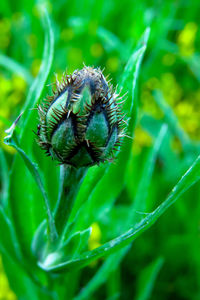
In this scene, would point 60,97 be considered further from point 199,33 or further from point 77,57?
point 199,33

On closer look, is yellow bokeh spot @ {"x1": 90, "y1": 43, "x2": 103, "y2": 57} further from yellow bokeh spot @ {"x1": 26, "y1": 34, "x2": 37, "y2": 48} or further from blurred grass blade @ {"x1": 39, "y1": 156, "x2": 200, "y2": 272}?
blurred grass blade @ {"x1": 39, "y1": 156, "x2": 200, "y2": 272}

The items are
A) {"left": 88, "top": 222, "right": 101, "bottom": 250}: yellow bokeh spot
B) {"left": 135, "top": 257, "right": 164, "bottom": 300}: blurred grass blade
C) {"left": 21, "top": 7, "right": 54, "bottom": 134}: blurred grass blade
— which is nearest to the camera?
{"left": 21, "top": 7, "right": 54, "bottom": 134}: blurred grass blade

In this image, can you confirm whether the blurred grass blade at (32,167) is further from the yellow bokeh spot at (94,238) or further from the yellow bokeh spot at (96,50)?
the yellow bokeh spot at (96,50)

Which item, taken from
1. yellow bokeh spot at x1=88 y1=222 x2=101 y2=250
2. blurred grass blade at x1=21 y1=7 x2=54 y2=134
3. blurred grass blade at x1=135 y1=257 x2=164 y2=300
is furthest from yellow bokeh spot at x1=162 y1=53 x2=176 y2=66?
blurred grass blade at x1=21 y1=7 x2=54 y2=134

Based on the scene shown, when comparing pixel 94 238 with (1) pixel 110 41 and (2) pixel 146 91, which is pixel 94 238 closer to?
(1) pixel 110 41

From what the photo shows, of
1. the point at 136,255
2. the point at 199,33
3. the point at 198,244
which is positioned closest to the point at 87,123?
the point at 198,244

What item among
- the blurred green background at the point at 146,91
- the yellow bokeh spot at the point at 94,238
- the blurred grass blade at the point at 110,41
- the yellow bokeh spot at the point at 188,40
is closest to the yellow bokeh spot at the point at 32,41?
the blurred green background at the point at 146,91

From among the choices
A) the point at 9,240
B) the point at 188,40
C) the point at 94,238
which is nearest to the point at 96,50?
the point at 188,40
